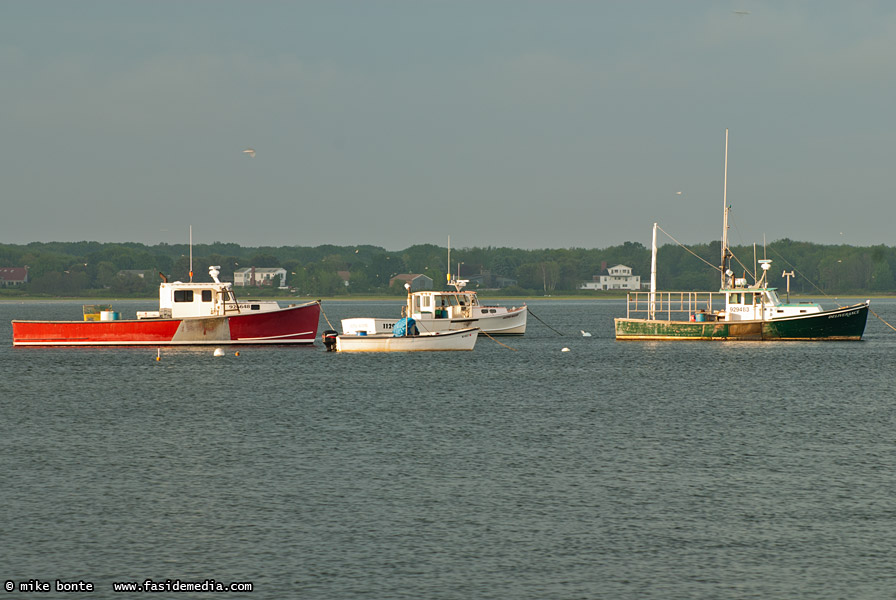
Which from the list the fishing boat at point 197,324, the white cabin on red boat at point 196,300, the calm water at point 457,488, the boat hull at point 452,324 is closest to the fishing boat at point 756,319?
the boat hull at point 452,324

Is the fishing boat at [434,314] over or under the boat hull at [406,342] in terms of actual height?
over

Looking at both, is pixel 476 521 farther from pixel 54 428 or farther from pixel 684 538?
pixel 54 428

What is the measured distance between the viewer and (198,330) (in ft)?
232

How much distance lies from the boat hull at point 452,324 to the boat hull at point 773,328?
1407cm

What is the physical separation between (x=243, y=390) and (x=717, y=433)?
24103 millimetres

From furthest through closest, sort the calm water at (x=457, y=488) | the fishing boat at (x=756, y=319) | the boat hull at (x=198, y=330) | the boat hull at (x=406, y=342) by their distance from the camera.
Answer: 1. the fishing boat at (x=756, y=319)
2. the boat hull at (x=198, y=330)
3. the boat hull at (x=406, y=342)
4. the calm water at (x=457, y=488)

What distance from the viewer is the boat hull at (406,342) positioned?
2744 inches

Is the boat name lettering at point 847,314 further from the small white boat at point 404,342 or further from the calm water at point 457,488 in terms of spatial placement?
the small white boat at point 404,342

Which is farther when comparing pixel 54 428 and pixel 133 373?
pixel 133 373

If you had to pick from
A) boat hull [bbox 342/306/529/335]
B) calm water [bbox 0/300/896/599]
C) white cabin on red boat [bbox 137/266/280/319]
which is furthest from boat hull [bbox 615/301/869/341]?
white cabin on red boat [bbox 137/266/280/319]

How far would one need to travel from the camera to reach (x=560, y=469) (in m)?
28.6

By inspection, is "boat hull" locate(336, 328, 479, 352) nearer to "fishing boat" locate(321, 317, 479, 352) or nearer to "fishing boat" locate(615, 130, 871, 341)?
"fishing boat" locate(321, 317, 479, 352)

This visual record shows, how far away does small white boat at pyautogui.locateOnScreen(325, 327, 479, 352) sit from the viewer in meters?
69.7

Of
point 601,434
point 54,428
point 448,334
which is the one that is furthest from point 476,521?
point 448,334
